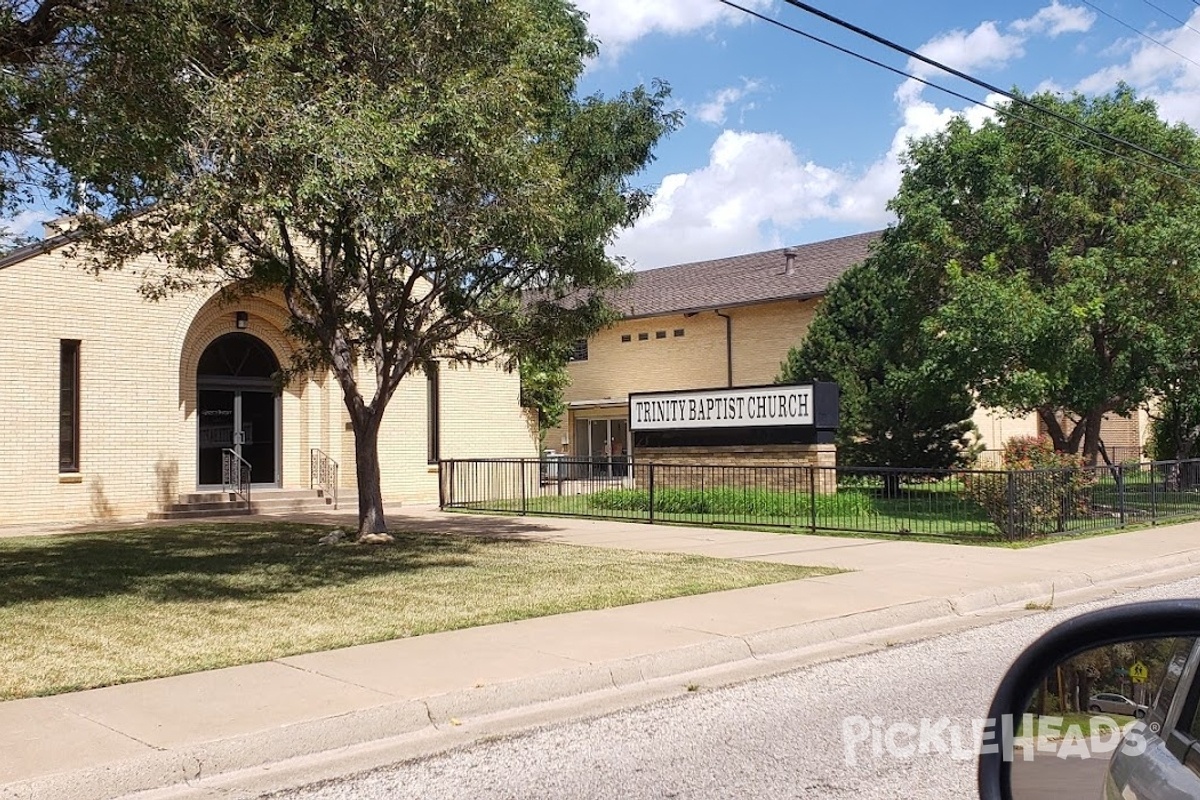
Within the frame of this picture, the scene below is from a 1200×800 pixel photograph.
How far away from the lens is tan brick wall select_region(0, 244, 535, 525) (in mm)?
18953

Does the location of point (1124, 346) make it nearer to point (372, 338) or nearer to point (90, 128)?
point (372, 338)

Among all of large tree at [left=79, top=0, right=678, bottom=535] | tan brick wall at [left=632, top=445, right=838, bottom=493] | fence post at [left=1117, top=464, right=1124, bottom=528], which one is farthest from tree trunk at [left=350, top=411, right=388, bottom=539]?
fence post at [left=1117, top=464, right=1124, bottom=528]

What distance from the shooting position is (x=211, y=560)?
13.7m

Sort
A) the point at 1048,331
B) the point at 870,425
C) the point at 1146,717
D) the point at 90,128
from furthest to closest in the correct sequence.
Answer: the point at 870,425 < the point at 1048,331 < the point at 90,128 < the point at 1146,717

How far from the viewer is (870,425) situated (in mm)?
25328

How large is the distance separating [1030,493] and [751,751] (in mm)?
11725

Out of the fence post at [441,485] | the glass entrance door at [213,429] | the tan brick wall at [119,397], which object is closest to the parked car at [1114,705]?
the tan brick wall at [119,397]

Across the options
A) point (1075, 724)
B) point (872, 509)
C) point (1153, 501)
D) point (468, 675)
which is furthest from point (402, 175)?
point (1153, 501)

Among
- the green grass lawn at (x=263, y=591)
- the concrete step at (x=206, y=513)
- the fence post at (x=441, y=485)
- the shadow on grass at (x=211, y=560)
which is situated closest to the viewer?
the green grass lawn at (x=263, y=591)

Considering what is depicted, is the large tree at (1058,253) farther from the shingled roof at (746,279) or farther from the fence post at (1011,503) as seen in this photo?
the shingled roof at (746,279)

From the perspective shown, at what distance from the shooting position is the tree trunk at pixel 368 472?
618 inches

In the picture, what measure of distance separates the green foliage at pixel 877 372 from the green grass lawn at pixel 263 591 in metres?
11.2

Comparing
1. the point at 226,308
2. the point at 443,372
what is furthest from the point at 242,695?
the point at 443,372

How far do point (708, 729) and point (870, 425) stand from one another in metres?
19.7
